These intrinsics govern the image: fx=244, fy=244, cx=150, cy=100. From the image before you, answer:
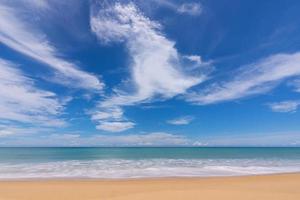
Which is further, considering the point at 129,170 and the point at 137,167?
the point at 137,167

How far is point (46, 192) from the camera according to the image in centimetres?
795

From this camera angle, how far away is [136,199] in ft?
22.7

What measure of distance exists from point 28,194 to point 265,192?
746cm

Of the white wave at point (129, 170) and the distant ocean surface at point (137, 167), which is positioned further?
the distant ocean surface at point (137, 167)

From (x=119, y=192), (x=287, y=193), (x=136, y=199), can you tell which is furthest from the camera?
(x=119, y=192)

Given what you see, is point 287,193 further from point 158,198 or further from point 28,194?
point 28,194

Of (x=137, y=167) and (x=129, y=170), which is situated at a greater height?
(x=137, y=167)

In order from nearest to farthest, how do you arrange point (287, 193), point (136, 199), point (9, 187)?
point (136, 199), point (287, 193), point (9, 187)

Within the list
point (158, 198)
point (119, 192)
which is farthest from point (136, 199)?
point (119, 192)

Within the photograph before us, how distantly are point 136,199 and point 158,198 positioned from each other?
633 mm

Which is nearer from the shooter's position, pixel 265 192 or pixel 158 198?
pixel 158 198

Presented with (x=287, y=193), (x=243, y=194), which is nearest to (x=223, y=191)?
(x=243, y=194)

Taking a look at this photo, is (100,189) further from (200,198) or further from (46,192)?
(200,198)

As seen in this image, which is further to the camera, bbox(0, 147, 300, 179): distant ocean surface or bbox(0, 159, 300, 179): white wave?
bbox(0, 147, 300, 179): distant ocean surface
